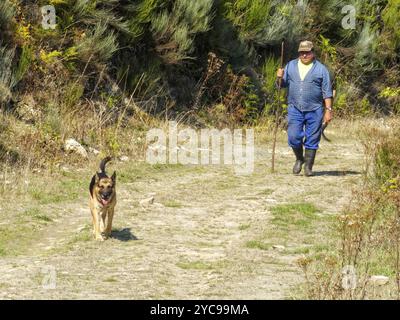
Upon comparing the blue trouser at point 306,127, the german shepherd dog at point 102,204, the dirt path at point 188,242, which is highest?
the blue trouser at point 306,127

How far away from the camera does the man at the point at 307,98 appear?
1342 centimetres

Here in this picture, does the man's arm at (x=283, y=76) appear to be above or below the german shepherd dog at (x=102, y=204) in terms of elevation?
above

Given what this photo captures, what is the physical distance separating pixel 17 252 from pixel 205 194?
3.73 m

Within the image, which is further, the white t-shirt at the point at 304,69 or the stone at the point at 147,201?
the white t-shirt at the point at 304,69

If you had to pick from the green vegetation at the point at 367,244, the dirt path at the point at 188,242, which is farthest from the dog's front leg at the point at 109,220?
the green vegetation at the point at 367,244

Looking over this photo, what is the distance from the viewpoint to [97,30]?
1623 cm

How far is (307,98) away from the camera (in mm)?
13508

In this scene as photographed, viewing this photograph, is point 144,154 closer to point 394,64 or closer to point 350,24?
point 350,24

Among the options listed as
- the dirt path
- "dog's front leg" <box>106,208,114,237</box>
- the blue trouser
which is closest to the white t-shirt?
the blue trouser

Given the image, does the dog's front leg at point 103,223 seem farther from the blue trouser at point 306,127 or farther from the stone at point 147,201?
the blue trouser at point 306,127

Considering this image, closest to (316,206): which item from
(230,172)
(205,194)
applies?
(205,194)

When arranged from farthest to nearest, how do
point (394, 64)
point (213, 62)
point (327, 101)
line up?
point (394, 64) < point (213, 62) < point (327, 101)

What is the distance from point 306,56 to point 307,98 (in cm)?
59

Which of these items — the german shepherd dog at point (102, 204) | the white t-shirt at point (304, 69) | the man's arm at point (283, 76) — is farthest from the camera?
the man's arm at point (283, 76)
